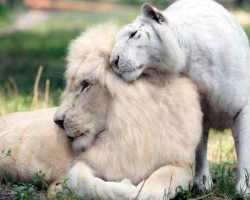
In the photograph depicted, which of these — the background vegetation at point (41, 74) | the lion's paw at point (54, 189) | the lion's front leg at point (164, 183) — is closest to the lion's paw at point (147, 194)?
the lion's front leg at point (164, 183)

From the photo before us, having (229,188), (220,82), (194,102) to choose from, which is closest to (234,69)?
(220,82)

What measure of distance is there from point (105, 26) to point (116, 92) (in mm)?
587

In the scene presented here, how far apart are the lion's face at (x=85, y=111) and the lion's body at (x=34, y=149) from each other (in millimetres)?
226

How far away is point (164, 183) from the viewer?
4258mm

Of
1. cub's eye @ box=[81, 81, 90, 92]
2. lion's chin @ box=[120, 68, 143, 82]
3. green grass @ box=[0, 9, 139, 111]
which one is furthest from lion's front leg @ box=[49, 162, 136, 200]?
green grass @ box=[0, 9, 139, 111]

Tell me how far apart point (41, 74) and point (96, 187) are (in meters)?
7.18

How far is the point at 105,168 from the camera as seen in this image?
171 inches

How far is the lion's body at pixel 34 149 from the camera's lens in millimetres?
4707

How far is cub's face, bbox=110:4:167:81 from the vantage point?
4336 millimetres

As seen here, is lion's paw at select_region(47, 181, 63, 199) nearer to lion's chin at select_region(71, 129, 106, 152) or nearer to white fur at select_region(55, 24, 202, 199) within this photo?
white fur at select_region(55, 24, 202, 199)

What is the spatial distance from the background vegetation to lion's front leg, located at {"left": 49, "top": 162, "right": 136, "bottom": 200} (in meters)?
0.31

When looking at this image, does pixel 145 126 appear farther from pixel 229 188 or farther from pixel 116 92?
pixel 229 188

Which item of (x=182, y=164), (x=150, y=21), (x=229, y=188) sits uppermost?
(x=150, y=21)

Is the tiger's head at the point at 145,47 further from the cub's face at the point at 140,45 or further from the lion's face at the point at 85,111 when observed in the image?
the lion's face at the point at 85,111
